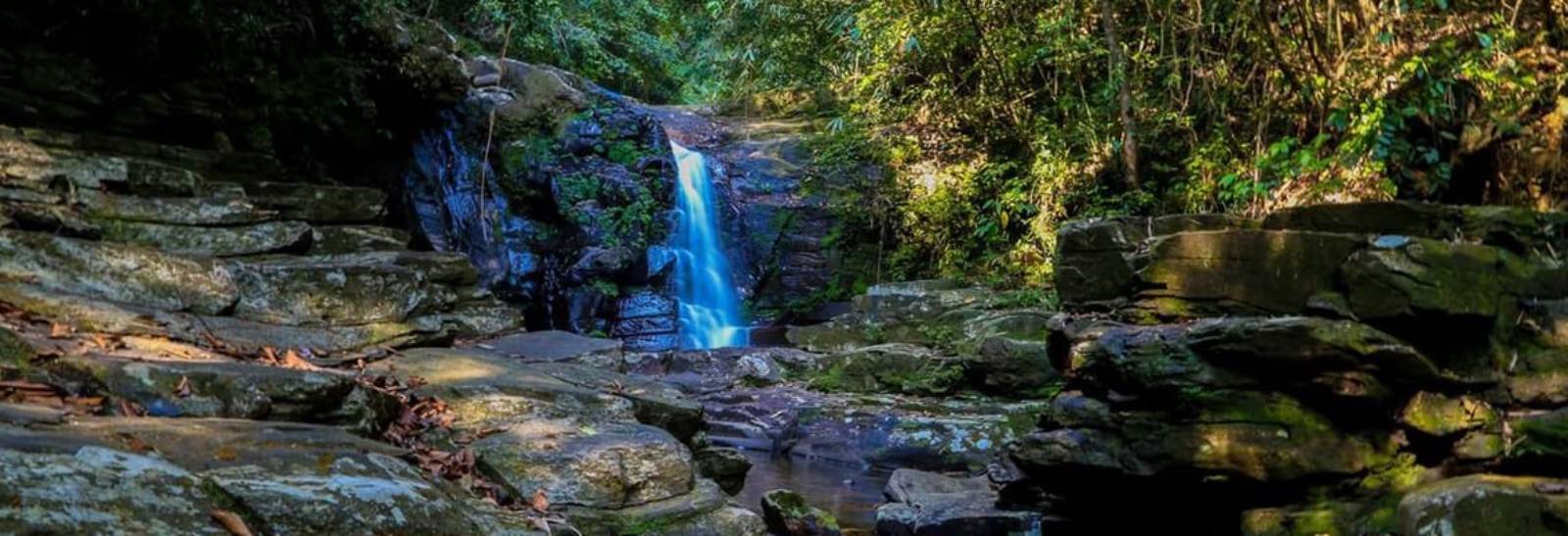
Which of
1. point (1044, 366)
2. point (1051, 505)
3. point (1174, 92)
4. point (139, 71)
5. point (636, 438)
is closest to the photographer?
point (636, 438)

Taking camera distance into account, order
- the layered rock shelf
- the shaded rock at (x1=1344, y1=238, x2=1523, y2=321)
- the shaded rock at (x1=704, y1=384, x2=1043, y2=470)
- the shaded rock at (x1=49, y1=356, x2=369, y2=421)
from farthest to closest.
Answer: the shaded rock at (x1=704, y1=384, x2=1043, y2=470) → the shaded rock at (x1=1344, y1=238, x2=1523, y2=321) → the shaded rock at (x1=49, y1=356, x2=369, y2=421) → the layered rock shelf

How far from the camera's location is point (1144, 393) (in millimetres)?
5660

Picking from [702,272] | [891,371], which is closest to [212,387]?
[891,371]

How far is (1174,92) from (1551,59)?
3542 mm

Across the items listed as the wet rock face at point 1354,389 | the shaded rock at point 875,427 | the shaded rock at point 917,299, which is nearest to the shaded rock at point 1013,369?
the shaded rock at point 875,427

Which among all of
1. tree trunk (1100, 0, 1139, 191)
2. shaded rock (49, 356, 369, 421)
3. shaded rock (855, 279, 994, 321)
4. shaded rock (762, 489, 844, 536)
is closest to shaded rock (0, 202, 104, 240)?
shaded rock (49, 356, 369, 421)

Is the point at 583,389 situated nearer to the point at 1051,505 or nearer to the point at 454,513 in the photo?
the point at 454,513

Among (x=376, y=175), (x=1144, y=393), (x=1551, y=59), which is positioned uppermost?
(x=1551, y=59)

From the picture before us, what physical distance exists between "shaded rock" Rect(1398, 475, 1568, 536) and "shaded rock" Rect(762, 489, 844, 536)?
2.81 m

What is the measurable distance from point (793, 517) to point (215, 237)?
12.1 feet

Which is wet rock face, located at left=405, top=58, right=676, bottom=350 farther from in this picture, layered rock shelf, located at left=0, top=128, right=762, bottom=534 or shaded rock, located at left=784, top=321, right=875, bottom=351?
layered rock shelf, located at left=0, top=128, right=762, bottom=534

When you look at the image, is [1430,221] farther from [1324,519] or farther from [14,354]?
[14,354]

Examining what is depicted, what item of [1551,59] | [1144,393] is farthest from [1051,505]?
[1551,59]

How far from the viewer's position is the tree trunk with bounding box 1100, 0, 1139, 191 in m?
9.91
